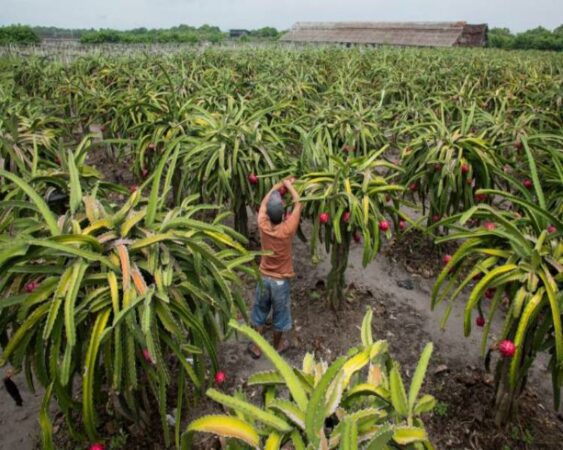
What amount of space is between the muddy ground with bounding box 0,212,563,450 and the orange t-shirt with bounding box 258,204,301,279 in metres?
0.75

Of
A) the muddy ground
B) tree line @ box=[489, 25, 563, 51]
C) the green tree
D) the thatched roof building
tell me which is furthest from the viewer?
tree line @ box=[489, 25, 563, 51]

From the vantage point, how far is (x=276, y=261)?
10.8 ft

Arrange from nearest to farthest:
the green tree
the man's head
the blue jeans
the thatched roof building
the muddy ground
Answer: the muddy ground → the man's head → the blue jeans → the green tree → the thatched roof building

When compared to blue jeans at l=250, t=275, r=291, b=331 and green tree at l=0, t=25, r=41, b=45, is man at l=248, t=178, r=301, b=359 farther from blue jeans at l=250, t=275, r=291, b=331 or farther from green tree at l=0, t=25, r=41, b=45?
green tree at l=0, t=25, r=41, b=45

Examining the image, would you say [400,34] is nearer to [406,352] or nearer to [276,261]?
[406,352]

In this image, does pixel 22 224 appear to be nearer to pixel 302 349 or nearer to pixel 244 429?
pixel 244 429

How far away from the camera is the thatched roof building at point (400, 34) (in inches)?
1205

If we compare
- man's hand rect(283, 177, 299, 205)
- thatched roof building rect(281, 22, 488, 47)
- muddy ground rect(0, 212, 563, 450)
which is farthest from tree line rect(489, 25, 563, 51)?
man's hand rect(283, 177, 299, 205)

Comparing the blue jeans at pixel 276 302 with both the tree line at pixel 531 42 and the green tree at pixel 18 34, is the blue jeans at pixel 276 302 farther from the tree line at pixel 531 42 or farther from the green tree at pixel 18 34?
the tree line at pixel 531 42

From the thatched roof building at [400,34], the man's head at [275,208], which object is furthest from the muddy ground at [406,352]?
the thatched roof building at [400,34]

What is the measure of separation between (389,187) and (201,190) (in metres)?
1.97

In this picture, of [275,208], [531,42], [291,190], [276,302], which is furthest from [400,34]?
[276,302]

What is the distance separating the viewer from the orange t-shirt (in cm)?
318

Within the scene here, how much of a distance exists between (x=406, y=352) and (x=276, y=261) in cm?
138
